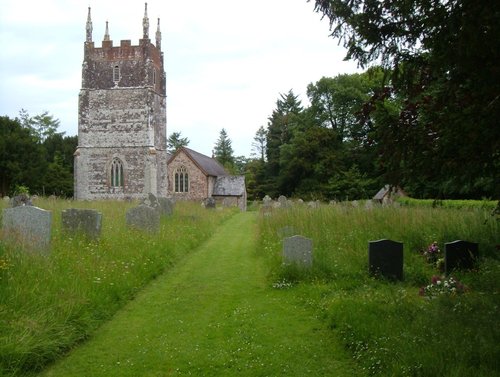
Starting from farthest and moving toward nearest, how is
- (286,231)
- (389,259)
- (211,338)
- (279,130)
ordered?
(279,130) < (286,231) < (389,259) < (211,338)

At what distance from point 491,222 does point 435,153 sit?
7.59 metres

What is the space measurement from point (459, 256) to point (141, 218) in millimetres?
8585

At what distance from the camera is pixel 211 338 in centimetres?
631

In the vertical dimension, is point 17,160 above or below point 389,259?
above

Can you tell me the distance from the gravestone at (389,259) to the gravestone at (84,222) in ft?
20.6

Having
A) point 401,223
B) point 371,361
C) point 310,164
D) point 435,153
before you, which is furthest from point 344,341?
point 310,164

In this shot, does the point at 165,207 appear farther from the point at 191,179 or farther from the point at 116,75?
the point at 191,179

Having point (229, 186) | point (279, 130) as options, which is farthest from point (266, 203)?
point (279, 130)

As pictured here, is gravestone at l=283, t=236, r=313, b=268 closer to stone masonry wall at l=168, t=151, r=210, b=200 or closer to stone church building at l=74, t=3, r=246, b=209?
stone church building at l=74, t=3, r=246, b=209

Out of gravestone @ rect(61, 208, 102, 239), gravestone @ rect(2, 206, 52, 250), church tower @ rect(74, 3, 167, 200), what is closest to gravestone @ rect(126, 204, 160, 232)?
gravestone @ rect(61, 208, 102, 239)

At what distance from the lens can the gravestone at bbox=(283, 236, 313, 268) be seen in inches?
375

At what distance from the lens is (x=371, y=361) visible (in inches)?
199

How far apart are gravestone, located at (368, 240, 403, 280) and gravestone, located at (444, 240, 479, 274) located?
2.99ft

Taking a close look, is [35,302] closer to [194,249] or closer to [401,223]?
[194,249]
